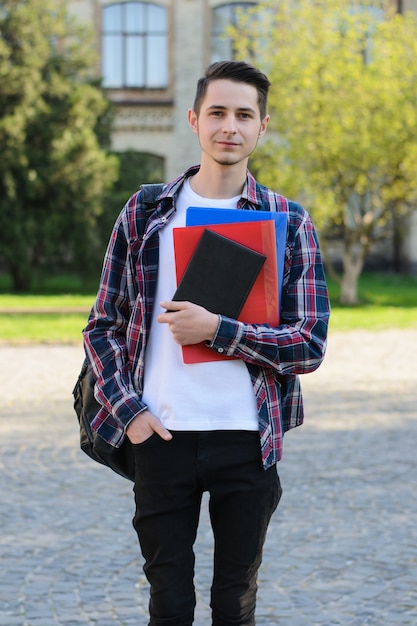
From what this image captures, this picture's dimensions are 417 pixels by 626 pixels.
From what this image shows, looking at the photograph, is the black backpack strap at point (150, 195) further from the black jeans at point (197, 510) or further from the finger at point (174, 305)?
the black jeans at point (197, 510)

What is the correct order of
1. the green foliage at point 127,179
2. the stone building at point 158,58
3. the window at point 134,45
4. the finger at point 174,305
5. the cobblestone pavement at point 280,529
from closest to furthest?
1. the finger at point 174,305
2. the cobblestone pavement at point 280,529
3. the green foliage at point 127,179
4. the window at point 134,45
5. the stone building at point 158,58

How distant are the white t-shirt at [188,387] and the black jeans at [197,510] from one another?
1.5 inches

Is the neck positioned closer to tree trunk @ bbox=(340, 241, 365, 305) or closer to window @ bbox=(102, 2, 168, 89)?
tree trunk @ bbox=(340, 241, 365, 305)

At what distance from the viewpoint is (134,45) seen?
36.7m

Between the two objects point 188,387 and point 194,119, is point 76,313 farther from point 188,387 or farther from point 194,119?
point 188,387

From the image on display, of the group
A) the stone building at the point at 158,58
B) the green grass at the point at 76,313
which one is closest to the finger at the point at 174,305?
the green grass at the point at 76,313

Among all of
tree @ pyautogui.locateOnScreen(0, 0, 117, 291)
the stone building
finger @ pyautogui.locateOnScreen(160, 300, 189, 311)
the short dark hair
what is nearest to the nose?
the short dark hair

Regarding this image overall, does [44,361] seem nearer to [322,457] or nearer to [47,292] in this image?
[322,457]

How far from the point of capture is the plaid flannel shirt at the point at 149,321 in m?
3.02

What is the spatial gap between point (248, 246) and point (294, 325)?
0.25m

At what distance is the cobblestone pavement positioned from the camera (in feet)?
15.6

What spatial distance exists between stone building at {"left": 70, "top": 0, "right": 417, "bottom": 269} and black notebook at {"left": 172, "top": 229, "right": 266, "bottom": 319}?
1333 inches

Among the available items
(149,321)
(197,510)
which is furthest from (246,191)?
(197,510)

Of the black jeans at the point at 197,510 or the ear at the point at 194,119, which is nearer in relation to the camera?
the black jeans at the point at 197,510
